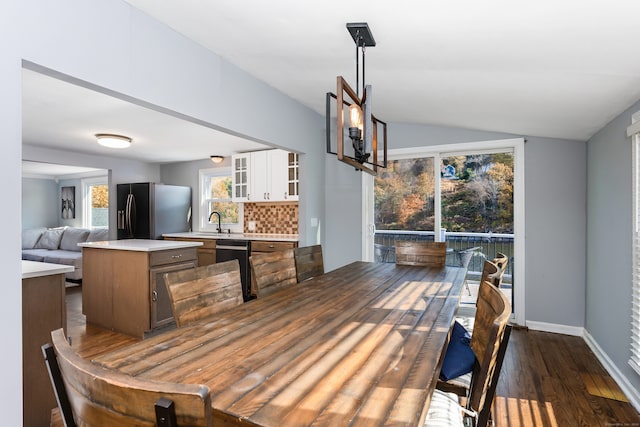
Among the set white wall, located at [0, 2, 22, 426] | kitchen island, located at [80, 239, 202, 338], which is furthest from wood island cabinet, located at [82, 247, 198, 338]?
white wall, located at [0, 2, 22, 426]

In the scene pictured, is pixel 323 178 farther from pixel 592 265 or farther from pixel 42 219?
pixel 42 219

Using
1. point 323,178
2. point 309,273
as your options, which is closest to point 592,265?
point 309,273

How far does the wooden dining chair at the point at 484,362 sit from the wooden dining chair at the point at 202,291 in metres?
1.03

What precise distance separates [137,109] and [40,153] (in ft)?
9.86

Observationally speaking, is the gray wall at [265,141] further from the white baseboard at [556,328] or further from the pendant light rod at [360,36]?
the pendant light rod at [360,36]

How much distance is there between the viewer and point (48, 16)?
1657 millimetres

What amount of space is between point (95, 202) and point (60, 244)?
52.2 inches

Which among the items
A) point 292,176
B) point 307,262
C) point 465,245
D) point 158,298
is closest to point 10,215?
point 307,262

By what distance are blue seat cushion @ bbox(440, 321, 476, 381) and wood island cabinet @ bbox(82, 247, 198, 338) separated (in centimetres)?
287

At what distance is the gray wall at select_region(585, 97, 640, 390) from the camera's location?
246 centimetres

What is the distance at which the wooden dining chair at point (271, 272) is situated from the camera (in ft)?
6.82

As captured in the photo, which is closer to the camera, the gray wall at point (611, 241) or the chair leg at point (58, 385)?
the chair leg at point (58, 385)

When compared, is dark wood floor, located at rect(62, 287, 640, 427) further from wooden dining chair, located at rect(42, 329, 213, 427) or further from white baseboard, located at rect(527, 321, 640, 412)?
wooden dining chair, located at rect(42, 329, 213, 427)

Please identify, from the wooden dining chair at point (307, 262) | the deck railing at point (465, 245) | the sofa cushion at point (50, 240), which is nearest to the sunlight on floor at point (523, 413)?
the wooden dining chair at point (307, 262)
